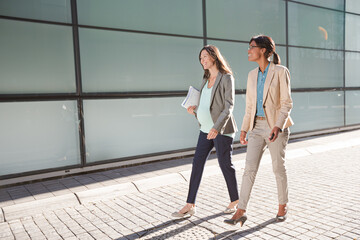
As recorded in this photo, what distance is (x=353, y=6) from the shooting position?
38.1 ft

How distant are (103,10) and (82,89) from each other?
1616 mm

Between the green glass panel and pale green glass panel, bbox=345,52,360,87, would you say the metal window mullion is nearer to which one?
the green glass panel

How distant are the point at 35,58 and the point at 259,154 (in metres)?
4.25

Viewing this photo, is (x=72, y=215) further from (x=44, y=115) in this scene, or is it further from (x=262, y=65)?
(x=262, y=65)

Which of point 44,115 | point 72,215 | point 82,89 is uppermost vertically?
point 82,89

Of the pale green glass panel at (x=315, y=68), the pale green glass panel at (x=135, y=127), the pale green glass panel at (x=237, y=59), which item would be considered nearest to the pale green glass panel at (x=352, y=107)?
the pale green glass panel at (x=315, y=68)

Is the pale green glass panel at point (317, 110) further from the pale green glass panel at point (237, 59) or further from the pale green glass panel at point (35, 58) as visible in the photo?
the pale green glass panel at point (35, 58)

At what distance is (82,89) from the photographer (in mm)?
6234

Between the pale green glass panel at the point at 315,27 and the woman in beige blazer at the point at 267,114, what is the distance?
6865 millimetres

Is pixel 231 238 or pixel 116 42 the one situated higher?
pixel 116 42

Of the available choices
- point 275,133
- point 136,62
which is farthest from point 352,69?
point 275,133

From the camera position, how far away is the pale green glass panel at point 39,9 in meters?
5.52

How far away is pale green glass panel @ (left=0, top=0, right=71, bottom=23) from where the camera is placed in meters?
5.52

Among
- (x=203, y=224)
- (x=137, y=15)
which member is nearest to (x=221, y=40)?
(x=137, y=15)
